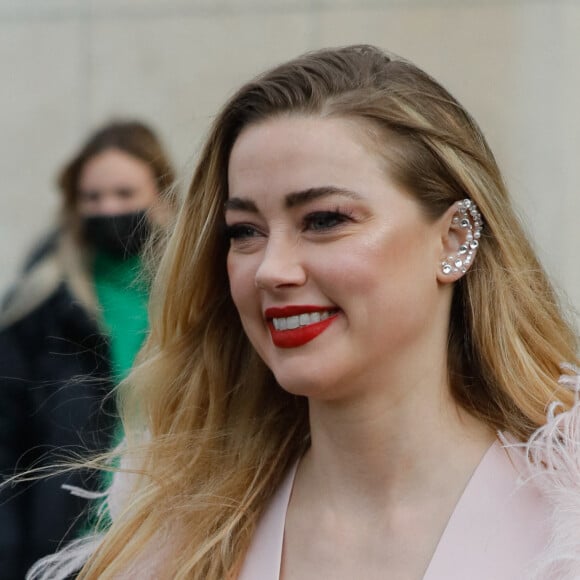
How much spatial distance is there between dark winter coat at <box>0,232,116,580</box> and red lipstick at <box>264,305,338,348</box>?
1.33 meters

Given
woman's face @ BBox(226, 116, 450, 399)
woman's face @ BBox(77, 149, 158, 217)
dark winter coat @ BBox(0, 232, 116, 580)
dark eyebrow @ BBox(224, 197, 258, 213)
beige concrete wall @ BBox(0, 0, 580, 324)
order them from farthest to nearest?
beige concrete wall @ BBox(0, 0, 580, 324), woman's face @ BBox(77, 149, 158, 217), dark winter coat @ BBox(0, 232, 116, 580), dark eyebrow @ BBox(224, 197, 258, 213), woman's face @ BBox(226, 116, 450, 399)

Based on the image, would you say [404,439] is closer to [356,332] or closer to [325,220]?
[356,332]

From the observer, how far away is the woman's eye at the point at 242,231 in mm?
2715

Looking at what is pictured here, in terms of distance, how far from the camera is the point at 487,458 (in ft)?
8.83

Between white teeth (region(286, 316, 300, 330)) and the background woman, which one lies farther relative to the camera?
the background woman

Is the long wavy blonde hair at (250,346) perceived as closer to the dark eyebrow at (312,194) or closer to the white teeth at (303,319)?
the dark eyebrow at (312,194)

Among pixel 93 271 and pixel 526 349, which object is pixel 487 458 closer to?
pixel 526 349

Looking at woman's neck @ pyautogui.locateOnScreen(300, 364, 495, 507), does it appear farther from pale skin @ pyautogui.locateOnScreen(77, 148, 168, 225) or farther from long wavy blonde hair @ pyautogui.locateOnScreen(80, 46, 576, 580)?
pale skin @ pyautogui.locateOnScreen(77, 148, 168, 225)

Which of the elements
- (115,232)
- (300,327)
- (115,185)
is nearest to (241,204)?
(300,327)

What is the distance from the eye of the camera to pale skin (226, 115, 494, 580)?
8.51ft

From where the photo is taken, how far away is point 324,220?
8.54 ft

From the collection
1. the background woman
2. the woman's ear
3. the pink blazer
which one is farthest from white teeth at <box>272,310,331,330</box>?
the background woman

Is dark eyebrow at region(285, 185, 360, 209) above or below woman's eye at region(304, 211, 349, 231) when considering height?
above

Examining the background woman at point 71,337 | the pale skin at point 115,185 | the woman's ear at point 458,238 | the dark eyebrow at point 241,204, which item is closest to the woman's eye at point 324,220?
the dark eyebrow at point 241,204
